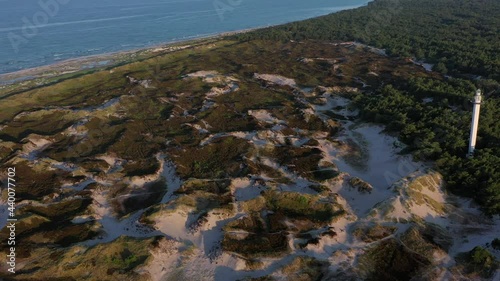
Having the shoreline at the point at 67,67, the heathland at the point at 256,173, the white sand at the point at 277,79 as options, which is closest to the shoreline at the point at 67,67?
the shoreline at the point at 67,67

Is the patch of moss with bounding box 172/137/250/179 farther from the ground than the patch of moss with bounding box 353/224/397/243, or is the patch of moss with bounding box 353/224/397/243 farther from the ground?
the patch of moss with bounding box 172/137/250/179

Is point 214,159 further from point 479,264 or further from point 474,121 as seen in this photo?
point 474,121

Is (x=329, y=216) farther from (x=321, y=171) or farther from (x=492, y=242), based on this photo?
(x=492, y=242)

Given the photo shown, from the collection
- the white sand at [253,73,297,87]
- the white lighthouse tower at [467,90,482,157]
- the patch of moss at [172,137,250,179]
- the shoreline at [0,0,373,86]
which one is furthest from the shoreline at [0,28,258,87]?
the white lighthouse tower at [467,90,482,157]

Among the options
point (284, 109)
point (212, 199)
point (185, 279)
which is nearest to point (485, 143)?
point (284, 109)

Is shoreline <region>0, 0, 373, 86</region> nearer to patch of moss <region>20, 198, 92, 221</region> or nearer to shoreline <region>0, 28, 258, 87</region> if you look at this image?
shoreline <region>0, 28, 258, 87</region>

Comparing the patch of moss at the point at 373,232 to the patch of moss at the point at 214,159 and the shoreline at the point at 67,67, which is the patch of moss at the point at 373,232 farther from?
the shoreline at the point at 67,67

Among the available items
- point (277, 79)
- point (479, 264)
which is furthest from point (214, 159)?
point (277, 79)

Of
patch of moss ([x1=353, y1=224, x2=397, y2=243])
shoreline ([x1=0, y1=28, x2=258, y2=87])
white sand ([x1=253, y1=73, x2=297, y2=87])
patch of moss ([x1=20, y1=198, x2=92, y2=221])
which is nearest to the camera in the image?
patch of moss ([x1=353, y1=224, x2=397, y2=243])

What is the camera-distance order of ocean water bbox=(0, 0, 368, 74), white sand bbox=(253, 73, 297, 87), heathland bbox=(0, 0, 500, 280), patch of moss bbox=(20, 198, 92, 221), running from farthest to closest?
ocean water bbox=(0, 0, 368, 74)
white sand bbox=(253, 73, 297, 87)
patch of moss bbox=(20, 198, 92, 221)
heathland bbox=(0, 0, 500, 280)
